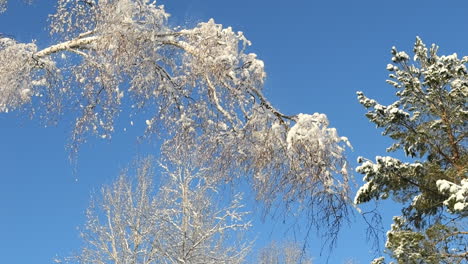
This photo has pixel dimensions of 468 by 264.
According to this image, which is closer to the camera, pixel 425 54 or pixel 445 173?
pixel 445 173

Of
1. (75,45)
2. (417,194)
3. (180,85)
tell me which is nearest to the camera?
(180,85)

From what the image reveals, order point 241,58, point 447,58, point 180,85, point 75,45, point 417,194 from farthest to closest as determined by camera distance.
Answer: point 447,58
point 417,194
point 75,45
point 180,85
point 241,58

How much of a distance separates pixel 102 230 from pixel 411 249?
11.5 meters

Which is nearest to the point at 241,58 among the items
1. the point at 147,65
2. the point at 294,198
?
the point at 147,65

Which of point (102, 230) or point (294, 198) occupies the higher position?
point (102, 230)

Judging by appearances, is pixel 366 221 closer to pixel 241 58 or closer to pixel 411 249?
pixel 241 58

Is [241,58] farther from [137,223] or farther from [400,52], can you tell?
[137,223]

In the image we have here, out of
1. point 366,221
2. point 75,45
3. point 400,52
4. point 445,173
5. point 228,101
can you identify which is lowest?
point 366,221

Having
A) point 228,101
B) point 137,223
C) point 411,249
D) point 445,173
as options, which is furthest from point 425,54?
point 137,223

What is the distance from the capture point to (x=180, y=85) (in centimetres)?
479

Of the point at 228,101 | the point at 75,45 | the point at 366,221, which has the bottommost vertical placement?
the point at 366,221

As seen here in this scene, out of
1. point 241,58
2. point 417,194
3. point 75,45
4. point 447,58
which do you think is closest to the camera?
point 241,58

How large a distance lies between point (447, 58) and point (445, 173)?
3.27 meters

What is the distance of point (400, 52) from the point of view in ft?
36.8
